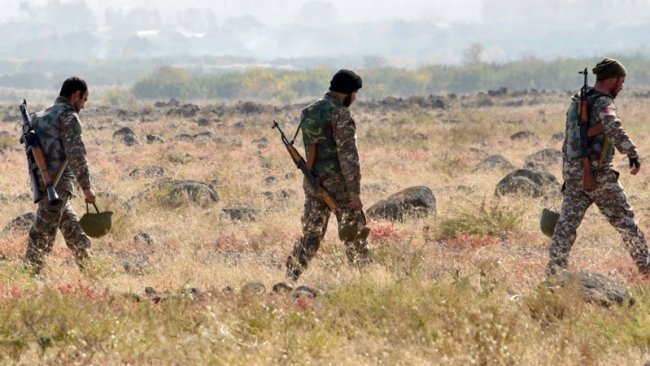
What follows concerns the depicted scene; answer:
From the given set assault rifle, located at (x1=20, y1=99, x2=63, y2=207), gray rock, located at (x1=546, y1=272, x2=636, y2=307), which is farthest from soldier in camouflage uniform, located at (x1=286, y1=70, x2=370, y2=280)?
assault rifle, located at (x1=20, y1=99, x2=63, y2=207)

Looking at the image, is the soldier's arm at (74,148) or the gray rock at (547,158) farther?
the gray rock at (547,158)

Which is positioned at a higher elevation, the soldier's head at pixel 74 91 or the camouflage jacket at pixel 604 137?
the soldier's head at pixel 74 91

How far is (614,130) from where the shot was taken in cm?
559

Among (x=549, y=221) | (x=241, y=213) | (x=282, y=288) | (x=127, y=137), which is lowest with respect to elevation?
(x=127, y=137)

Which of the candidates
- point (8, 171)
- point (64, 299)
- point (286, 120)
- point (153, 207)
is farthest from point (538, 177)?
point (286, 120)

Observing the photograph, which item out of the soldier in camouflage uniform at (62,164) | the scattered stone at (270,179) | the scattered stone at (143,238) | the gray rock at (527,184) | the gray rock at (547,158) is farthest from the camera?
the gray rock at (547,158)

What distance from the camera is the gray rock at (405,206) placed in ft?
32.8

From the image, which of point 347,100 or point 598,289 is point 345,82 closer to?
point 347,100

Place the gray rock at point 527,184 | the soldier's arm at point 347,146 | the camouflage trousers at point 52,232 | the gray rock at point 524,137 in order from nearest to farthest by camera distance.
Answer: the soldier's arm at point 347,146 → the camouflage trousers at point 52,232 → the gray rock at point 527,184 → the gray rock at point 524,137

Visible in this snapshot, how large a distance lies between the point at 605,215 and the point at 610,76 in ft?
3.39

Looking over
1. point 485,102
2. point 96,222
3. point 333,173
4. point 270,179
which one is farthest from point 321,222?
point 485,102

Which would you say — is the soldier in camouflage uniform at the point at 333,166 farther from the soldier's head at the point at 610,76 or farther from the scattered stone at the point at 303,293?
the soldier's head at the point at 610,76

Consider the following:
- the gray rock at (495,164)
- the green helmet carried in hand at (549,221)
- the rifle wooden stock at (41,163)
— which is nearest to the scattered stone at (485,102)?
the gray rock at (495,164)

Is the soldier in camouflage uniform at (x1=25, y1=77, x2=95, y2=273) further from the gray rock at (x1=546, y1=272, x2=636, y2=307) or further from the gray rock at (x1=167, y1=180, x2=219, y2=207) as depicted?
the gray rock at (x1=167, y1=180, x2=219, y2=207)
